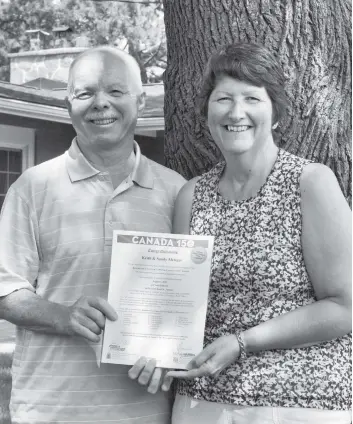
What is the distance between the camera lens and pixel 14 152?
1184cm

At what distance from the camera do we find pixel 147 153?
12797 millimetres

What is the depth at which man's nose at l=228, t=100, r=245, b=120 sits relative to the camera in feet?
9.11

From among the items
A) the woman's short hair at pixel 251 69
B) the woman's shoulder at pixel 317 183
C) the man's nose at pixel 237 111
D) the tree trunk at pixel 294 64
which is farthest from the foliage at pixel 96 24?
the woman's shoulder at pixel 317 183

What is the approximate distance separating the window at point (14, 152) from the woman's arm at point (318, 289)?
30.5 feet

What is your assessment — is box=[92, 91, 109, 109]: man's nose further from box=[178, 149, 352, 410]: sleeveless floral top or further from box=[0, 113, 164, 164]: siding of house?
box=[0, 113, 164, 164]: siding of house

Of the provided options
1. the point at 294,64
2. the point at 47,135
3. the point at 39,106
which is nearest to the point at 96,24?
the point at 47,135

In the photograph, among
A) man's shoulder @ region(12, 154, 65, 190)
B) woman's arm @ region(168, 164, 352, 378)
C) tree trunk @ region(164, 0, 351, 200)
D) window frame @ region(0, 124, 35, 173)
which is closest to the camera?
woman's arm @ region(168, 164, 352, 378)

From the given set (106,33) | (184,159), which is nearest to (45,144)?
(184,159)

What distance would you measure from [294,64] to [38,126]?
8643 mm

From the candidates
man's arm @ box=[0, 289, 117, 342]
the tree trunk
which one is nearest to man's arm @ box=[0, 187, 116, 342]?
man's arm @ box=[0, 289, 117, 342]

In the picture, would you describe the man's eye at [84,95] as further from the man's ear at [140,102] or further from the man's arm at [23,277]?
the man's arm at [23,277]

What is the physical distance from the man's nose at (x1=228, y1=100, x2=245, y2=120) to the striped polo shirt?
0.59m

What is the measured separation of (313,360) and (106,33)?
23.2 metres

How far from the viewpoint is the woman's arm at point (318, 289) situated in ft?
8.64
